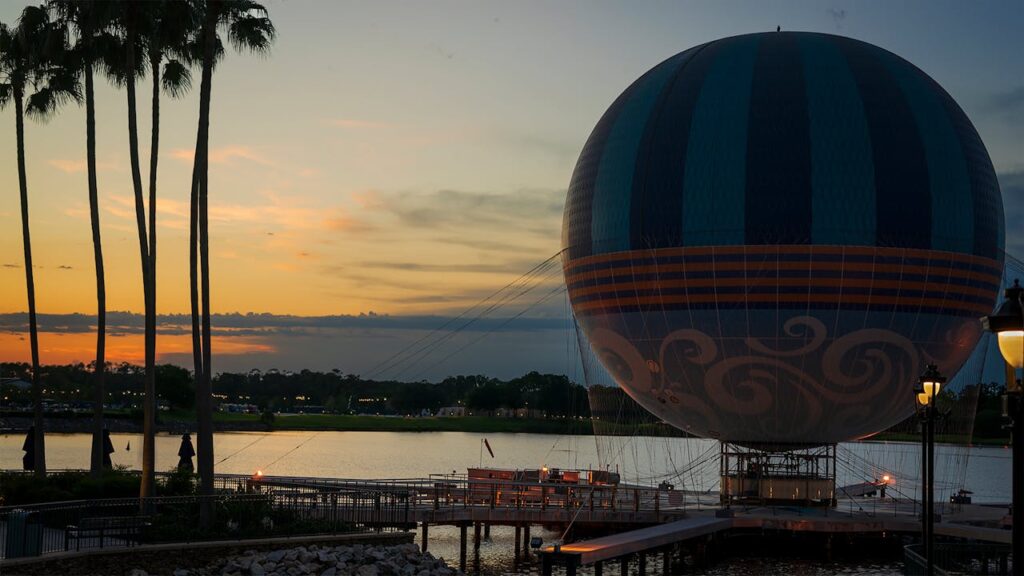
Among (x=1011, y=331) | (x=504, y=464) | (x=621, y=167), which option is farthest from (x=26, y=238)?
(x=504, y=464)

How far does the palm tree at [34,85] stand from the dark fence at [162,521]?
9.80 metres

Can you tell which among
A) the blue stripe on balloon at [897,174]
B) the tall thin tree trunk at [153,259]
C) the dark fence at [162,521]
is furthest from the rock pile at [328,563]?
the blue stripe on balloon at [897,174]

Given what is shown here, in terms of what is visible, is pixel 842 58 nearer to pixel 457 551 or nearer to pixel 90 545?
pixel 457 551

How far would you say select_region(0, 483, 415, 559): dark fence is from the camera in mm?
24798

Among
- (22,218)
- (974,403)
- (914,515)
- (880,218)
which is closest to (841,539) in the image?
(914,515)

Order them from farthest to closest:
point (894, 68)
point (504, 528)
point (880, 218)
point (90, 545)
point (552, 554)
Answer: point (504, 528) → point (894, 68) → point (880, 218) → point (552, 554) → point (90, 545)

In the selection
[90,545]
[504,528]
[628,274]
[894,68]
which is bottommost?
[504,528]

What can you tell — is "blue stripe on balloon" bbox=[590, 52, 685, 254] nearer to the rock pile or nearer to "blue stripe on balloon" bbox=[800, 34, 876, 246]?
"blue stripe on balloon" bbox=[800, 34, 876, 246]

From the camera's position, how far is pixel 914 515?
4103 centimetres

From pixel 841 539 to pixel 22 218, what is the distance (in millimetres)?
30173

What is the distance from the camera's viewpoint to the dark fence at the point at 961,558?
75.1 ft

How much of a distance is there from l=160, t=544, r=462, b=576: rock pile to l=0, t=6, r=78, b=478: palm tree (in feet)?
43.1

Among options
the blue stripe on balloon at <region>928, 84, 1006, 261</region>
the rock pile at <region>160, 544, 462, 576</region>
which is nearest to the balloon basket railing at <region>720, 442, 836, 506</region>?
the blue stripe on balloon at <region>928, 84, 1006, 261</region>

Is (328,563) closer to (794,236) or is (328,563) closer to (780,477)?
(794,236)
